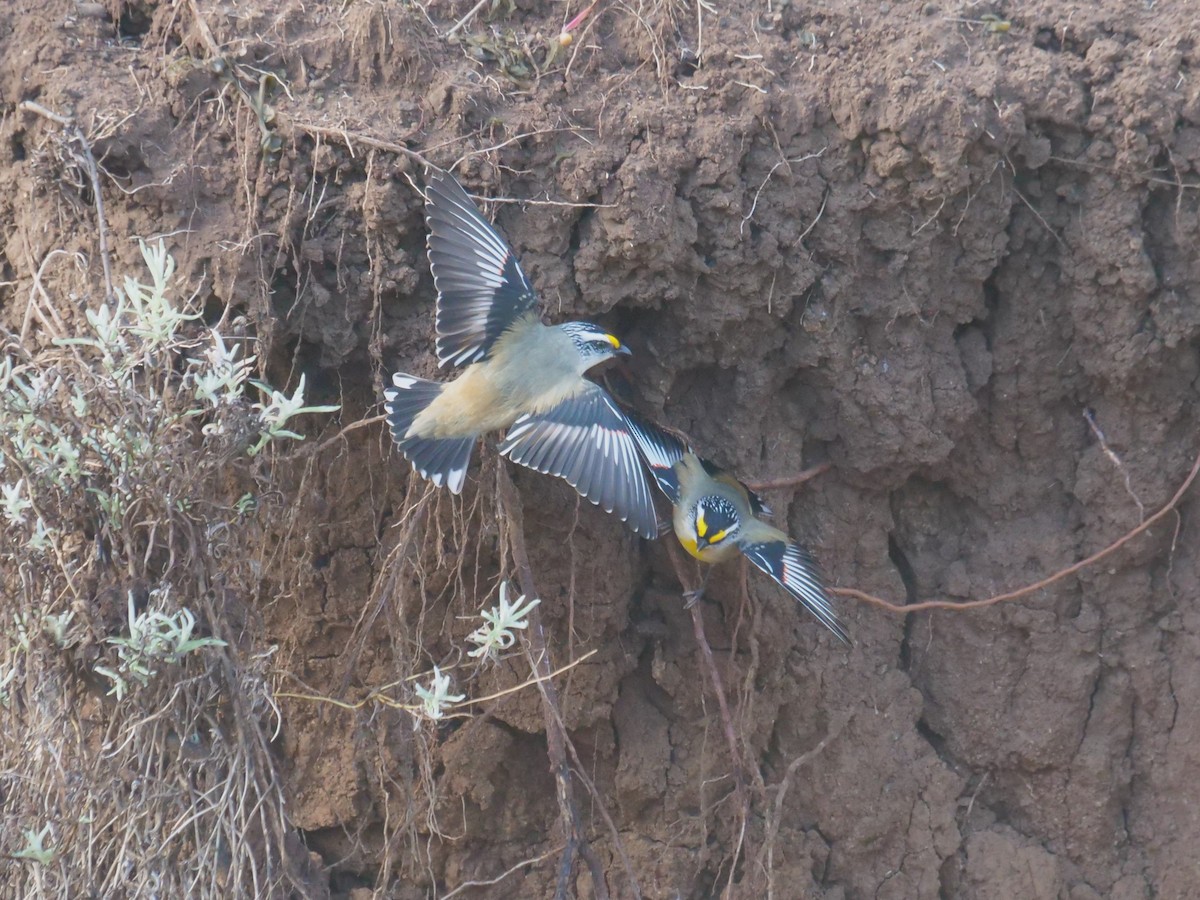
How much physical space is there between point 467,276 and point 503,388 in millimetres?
347

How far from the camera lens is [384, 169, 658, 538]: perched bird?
138 inches

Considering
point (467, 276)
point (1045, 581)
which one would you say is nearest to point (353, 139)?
point (467, 276)

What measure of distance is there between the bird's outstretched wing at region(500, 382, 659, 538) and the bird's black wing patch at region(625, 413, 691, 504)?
120 mm

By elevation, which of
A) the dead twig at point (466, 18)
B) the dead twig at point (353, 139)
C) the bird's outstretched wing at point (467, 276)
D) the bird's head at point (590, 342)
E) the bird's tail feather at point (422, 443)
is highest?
the dead twig at point (466, 18)

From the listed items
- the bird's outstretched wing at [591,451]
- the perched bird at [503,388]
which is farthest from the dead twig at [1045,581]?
the perched bird at [503,388]

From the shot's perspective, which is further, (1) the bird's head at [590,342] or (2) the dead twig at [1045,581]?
(2) the dead twig at [1045,581]

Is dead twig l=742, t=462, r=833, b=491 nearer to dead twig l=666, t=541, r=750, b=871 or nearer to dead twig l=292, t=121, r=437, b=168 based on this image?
dead twig l=666, t=541, r=750, b=871

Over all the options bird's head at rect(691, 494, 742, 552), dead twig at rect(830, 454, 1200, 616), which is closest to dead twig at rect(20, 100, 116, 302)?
bird's head at rect(691, 494, 742, 552)

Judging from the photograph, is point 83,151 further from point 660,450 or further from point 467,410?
point 660,450

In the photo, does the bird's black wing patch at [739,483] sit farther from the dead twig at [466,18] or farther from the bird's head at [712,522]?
the dead twig at [466,18]

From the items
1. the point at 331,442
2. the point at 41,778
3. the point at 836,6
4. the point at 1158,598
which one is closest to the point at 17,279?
the point at 331,442

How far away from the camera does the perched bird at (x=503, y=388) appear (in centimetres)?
350

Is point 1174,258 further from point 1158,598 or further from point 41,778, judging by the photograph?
point 41,778

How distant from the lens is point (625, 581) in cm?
417
